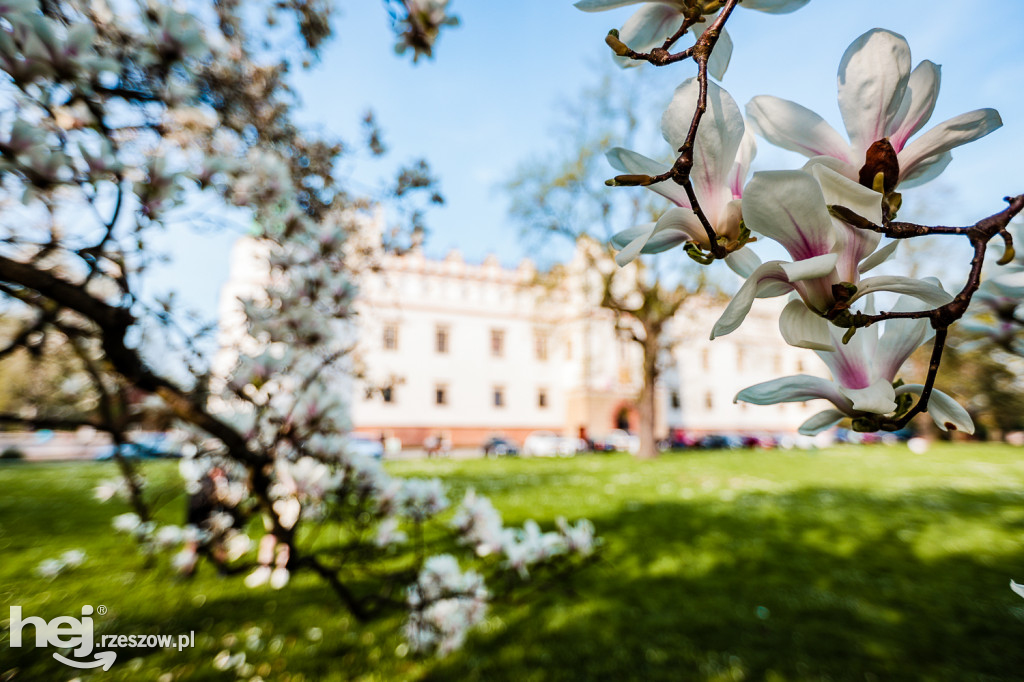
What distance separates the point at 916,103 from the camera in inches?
19.6

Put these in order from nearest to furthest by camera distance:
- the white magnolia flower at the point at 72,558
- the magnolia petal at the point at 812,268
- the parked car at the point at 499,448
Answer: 1. the magnolia petal at the point at 812,268
2. the white magnolia flower at the point at 72,558
3. the parked car at the point at 499,448

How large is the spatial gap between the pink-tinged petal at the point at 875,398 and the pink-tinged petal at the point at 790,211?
0.16m

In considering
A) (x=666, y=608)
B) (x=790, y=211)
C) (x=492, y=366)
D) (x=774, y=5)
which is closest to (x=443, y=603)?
(x=666, y=608)

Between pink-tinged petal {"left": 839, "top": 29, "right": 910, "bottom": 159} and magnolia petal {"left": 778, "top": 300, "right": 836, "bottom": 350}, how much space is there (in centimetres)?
18

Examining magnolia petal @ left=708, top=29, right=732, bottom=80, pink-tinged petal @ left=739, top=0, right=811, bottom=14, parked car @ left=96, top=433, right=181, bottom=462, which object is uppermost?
pink-tinged petal @ left=739, top=0, right=811, bottom=14

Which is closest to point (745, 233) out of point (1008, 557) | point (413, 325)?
point (1008, 557)

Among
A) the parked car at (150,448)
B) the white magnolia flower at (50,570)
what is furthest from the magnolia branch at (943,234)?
the white magnolia flower at (50,570)

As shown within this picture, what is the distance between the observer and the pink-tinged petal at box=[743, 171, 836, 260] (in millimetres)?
428

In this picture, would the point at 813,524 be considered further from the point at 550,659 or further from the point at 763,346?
the point at 763,346

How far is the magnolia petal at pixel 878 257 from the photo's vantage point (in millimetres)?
495

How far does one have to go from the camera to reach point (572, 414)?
2756cm

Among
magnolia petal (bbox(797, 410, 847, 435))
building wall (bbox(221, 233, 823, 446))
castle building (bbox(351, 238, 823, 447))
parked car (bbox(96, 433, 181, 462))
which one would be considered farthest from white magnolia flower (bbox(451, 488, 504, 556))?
castle building (bbox(351, 238, 823, 447))

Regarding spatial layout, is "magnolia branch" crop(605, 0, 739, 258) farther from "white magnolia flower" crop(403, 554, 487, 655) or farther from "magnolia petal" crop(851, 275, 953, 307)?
"white magnolia flower" crop(403, 554, 487, 655)

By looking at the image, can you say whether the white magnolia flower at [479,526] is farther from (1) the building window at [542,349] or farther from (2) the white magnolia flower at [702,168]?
(1) the building window at [542,349]
